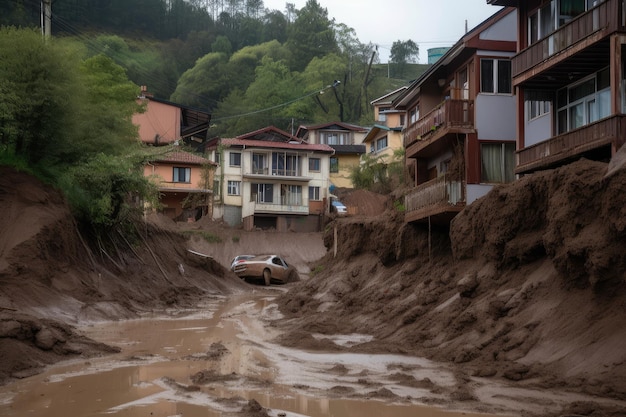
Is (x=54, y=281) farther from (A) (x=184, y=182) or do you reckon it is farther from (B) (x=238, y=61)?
(B) (x=238, y=61)

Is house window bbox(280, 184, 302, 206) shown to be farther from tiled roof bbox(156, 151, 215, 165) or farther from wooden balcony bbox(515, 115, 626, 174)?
wooden balcony bbox(515, 115, 626, 174)

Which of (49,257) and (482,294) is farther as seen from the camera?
(49,257)

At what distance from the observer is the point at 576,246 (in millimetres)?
13984

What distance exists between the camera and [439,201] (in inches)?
974

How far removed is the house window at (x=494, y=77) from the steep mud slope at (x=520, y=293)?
209 inches

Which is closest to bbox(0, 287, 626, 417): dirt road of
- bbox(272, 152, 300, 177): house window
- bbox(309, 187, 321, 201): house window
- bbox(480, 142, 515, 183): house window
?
bbox(480, 142, 515, 183): house window

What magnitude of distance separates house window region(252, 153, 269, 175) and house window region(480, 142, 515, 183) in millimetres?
42461

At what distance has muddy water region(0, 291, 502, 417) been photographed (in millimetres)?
11070

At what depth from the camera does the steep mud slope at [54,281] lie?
15352mm

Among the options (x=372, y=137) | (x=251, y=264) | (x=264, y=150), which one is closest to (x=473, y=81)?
(x=251, y=264)

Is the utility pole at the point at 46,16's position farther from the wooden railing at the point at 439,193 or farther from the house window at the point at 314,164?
the house window at the point at 314,164

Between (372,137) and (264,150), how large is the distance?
1442 centimetres

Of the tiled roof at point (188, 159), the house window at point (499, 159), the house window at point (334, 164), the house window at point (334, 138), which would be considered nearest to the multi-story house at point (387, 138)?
the house window at point (334, 164)

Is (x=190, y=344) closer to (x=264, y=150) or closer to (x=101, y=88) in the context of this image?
(x=101, y=88)
